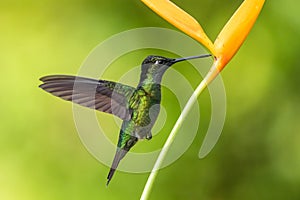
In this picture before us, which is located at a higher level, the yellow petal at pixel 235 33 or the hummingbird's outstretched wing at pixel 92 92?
the yellow petal at pixel 235 33

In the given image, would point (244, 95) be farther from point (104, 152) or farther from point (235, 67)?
point (104, 152)

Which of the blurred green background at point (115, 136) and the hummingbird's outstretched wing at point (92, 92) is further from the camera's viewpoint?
the blurred green background at point (115, 136)

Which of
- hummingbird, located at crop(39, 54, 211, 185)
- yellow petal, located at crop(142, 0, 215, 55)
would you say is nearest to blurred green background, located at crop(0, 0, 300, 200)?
hummingbird, located at crop(39, 54, 211, 185)

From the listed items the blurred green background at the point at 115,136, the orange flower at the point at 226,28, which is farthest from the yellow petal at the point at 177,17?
the blurred green background at the point at 115,136

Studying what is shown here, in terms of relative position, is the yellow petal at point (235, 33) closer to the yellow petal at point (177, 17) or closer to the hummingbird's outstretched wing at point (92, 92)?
the yellow petal at point (177, 17)

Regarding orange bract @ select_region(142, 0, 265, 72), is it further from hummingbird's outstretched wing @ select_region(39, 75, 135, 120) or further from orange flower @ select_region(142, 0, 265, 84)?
hummingbird's outstretched wing @ select_region(39, 75, 135, 120)

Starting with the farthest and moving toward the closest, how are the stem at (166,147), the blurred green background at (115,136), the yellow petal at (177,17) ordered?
the blurred green background at (115,136)
the yellow petal at (177,17)
the stem at (166,147)

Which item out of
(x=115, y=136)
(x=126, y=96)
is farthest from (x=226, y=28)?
(x=115, y=136)

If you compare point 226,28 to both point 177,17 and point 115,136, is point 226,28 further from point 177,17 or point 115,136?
point 115,136
